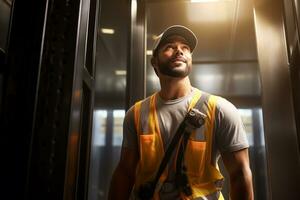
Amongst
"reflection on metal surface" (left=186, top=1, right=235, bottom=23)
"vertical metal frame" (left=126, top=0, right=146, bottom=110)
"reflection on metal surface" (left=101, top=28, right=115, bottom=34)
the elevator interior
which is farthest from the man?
"reflection on metal surface" (left=101, top=28, right=115, bottom=34)

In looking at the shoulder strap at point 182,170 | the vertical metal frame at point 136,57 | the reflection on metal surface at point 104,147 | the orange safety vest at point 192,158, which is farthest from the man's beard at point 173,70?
the reflection on metal surface at point 104,147

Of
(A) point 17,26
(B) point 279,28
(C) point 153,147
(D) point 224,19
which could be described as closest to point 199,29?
(D) point 224,19

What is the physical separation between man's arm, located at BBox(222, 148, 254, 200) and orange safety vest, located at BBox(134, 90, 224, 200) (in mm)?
37

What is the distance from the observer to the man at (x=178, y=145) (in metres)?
1.00

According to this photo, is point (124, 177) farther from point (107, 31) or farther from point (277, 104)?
point (107, 31)

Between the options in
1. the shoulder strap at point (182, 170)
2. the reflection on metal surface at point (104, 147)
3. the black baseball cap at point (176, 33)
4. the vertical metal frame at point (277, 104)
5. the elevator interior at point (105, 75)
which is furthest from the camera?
the reflection on metal surface at point (104, 147)

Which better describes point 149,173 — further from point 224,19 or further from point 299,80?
point 224,19

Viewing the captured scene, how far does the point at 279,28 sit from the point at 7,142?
143 centimetres

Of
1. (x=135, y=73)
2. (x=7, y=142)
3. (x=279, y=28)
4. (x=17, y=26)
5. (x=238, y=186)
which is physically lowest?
(x=238, y=186)

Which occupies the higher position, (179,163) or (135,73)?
(135,73)

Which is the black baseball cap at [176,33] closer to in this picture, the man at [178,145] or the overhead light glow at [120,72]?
the man at [178,145]

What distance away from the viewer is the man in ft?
3.28

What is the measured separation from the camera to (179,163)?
3.30ft

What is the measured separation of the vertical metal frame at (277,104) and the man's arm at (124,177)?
697 mm
